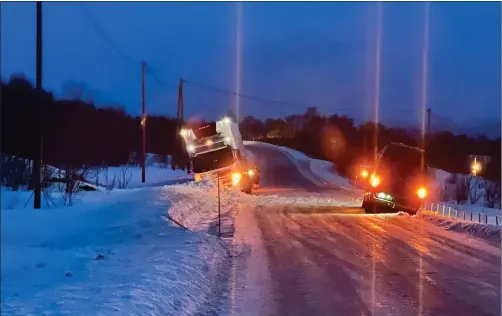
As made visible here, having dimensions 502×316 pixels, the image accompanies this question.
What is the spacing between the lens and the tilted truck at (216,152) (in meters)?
36.1

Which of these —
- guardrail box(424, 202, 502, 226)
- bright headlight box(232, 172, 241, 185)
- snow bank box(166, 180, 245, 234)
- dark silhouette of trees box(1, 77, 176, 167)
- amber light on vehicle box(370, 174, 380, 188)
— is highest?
dark silhouette of trees box(1, 77, 176, 167)

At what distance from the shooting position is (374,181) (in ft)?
80.5

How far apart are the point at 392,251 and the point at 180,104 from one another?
41324 mm

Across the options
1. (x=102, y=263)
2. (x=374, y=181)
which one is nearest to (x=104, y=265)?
(x=102, y=263)

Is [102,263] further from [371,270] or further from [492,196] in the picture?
[492,196]

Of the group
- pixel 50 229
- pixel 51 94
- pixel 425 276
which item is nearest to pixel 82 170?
pixel 51 94

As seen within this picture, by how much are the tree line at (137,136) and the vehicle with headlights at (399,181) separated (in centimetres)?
334

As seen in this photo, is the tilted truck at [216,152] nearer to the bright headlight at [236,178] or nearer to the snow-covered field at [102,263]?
the bright headlight at [236,178]

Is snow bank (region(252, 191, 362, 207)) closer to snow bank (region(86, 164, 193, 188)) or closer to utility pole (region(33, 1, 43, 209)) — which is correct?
snow bank (region(86, 164, 193, 188))

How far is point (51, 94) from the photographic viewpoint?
16625 millimetres

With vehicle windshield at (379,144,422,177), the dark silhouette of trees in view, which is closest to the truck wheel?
vehicle windshield at (379,144,422,177)

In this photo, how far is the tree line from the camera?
34.5ft

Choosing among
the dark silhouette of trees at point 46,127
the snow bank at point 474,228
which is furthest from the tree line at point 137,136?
the snow bank at point 474,228

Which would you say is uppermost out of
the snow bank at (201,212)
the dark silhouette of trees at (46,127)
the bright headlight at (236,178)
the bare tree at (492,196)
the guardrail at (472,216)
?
the dark silhouette of trees at (46,127)
